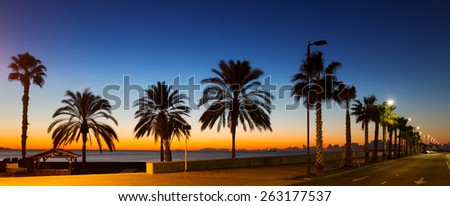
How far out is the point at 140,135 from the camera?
132ft

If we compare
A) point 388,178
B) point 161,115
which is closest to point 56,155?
point 161,115

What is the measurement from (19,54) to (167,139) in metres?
21.7

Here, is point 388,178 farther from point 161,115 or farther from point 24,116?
point 24,116

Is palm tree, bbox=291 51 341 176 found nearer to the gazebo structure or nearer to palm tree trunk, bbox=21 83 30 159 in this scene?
the gazebo structure

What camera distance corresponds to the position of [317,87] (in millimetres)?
31750

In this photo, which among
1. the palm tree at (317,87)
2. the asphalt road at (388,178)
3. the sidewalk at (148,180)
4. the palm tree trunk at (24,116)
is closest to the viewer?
the sidewalk at (148,180)

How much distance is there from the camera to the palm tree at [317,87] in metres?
31.3

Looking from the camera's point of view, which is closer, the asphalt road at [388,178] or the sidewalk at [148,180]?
the sidewalk at [148,180]

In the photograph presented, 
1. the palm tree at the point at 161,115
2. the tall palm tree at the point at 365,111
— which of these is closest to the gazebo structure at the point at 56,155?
the palm tree at the point at 161,115

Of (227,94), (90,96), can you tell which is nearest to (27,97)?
(90,96)

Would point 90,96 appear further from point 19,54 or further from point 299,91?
point 299,91

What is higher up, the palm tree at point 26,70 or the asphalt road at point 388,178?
the palm tree at point 26,70

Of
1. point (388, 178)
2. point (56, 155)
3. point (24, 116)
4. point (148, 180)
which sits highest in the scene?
point (24, 116)

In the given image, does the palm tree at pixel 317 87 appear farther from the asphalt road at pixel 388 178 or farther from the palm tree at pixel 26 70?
the palm tree at pixel 26 70
